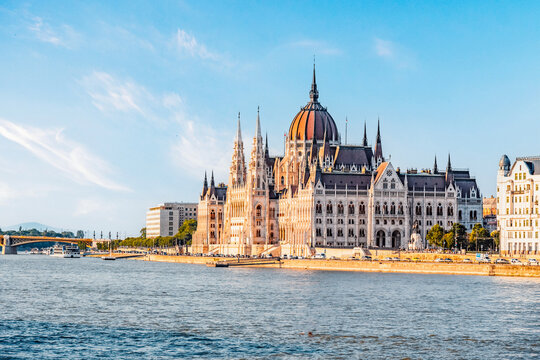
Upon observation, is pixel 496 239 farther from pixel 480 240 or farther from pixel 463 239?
pixel 463 239

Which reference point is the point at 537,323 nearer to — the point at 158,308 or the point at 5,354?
the point at 158,308

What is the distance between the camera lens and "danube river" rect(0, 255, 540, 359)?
203ft

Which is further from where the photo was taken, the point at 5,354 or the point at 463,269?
the point at 463,269

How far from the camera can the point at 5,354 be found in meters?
59.9

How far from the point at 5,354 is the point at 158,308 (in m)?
27.7

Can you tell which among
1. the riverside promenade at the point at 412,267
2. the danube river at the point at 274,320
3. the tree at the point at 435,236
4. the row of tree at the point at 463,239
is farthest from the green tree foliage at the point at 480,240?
the danube river at the point at 274,320

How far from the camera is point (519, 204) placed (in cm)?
15800

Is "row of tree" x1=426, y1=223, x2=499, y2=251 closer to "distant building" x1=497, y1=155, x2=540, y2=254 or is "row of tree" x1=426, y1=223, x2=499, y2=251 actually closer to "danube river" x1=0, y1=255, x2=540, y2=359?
"distant building" x1=497, y1=155, x2=540, y2=254

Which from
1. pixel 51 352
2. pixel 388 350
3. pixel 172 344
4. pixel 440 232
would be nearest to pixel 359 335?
pixel 388 350

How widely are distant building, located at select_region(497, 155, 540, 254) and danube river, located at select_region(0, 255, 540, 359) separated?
117 ft

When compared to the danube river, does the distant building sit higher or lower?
higher

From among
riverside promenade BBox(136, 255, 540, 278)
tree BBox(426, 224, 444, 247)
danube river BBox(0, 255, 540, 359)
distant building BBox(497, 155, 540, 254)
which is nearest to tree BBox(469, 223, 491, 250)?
tree BBox(426, 224, 444, 247)

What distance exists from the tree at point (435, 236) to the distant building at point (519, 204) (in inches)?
827

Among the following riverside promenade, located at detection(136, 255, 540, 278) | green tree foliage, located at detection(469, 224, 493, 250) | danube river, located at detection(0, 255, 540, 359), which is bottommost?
danube river, located at detection(0, 255, 540, 359)
